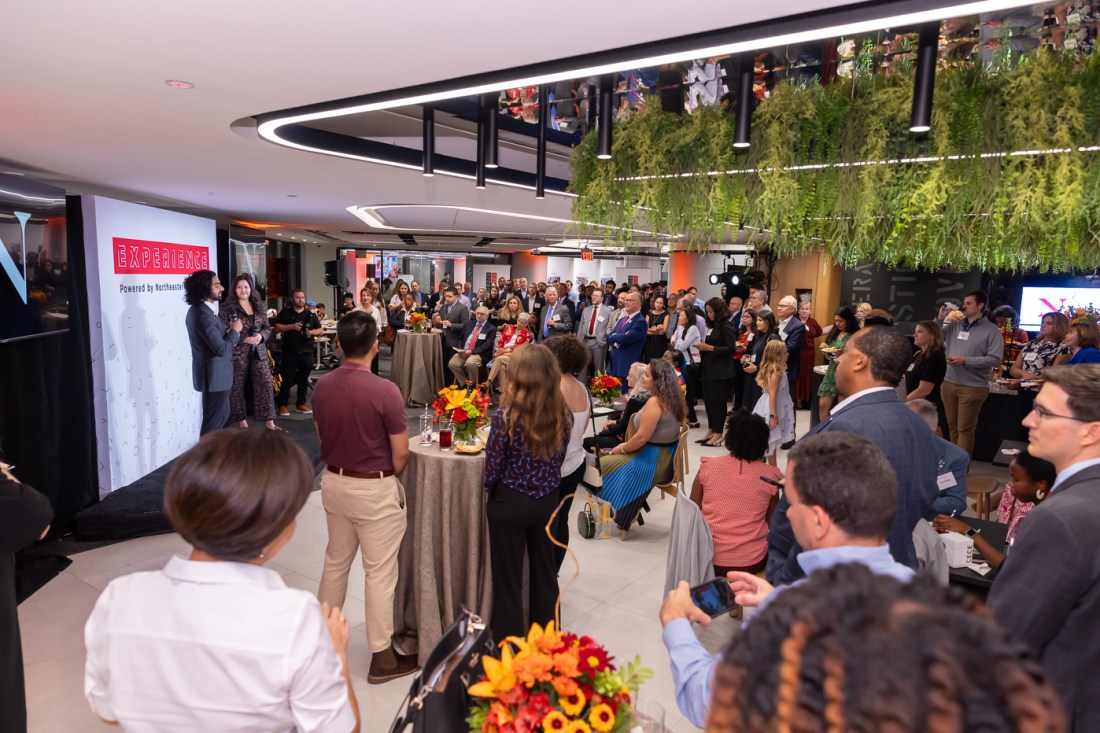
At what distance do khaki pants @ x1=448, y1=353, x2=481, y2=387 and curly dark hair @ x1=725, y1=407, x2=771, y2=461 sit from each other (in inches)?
256

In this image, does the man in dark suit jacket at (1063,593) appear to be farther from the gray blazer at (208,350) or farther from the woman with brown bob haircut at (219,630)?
the gray blazer at (208,350)

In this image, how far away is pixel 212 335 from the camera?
6098 millimetres

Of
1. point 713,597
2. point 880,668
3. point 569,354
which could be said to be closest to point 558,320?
point 569,354

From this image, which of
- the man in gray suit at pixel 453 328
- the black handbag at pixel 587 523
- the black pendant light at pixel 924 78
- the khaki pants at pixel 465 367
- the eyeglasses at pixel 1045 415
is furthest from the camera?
the man in gray suit at pixel 453 328

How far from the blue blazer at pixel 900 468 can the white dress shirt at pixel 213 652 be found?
166 centimetres

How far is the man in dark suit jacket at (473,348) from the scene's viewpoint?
9.50 m

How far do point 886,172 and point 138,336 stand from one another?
19.1ft

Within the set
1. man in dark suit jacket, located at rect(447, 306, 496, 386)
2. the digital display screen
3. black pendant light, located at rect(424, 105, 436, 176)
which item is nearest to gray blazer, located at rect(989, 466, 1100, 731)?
black pendant light, located at rect(424, 105, 436, 176)

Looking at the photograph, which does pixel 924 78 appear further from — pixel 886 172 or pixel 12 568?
pixel 12 568

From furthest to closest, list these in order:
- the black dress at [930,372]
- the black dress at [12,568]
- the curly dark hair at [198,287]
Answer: the black dress at [930,372]
the curly dark hair at [198,287]
the black dress at [12,568]

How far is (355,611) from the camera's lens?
12.8 feet

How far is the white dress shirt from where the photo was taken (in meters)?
1.17

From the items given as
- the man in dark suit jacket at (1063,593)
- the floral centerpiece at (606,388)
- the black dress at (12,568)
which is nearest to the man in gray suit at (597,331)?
the floral centerpiece at (606,388)

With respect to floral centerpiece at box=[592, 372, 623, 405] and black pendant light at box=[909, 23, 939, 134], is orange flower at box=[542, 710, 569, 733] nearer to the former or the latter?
black pendant light at box=[909, 23, 939, 134]
